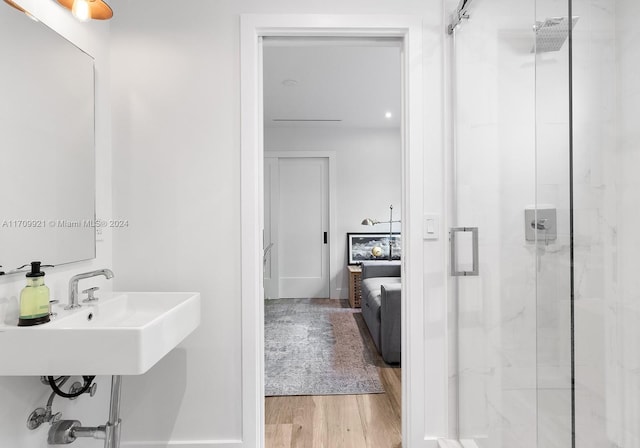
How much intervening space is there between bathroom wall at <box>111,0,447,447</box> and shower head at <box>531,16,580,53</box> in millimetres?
635

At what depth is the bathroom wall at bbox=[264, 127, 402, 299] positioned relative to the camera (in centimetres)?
523

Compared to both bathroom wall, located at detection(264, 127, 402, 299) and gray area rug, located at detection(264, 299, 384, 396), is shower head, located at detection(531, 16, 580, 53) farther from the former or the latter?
bathroom wall, located at detection(264, 127, 402, 299)

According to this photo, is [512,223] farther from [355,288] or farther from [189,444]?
[355,288]

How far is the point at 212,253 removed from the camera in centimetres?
178

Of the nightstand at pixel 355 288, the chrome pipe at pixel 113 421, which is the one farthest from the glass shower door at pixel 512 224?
the nightstand at pixel 355 288

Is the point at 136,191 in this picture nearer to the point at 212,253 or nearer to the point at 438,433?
the point at 212,253

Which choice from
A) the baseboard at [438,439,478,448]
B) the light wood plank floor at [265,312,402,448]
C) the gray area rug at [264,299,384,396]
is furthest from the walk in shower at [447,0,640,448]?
the gray area rug at [264,299,384,396]

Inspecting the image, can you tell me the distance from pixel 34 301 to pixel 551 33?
5.93 ft

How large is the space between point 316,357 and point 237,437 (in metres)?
1.35

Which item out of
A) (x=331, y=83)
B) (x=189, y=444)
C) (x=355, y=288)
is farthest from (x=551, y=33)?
(x=355, y=288)

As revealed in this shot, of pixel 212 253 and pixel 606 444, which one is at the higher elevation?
pixel 212 253

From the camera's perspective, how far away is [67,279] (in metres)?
1.52

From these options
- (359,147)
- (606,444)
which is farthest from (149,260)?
(359,147)

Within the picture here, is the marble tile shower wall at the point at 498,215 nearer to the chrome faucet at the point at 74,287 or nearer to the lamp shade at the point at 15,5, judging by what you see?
the chrome faucet at the point at 74,287
